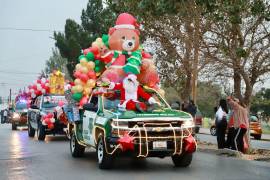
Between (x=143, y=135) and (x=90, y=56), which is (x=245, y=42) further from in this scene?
(x=143, y=135)

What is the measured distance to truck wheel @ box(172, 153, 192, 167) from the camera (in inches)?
433

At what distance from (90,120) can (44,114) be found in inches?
318

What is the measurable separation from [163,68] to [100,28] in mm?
22351

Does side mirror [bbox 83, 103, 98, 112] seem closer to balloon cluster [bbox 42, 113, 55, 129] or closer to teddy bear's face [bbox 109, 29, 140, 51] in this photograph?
teddy bear's face [bbox 109, 29, 140, 51]

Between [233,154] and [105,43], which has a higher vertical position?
[105,43]

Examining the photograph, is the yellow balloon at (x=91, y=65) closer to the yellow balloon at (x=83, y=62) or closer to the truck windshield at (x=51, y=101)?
the yellow balloon at (x=83, y=62)

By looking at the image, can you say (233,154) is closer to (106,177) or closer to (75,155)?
(75,155)

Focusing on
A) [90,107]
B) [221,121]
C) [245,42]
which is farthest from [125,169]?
[245,42]

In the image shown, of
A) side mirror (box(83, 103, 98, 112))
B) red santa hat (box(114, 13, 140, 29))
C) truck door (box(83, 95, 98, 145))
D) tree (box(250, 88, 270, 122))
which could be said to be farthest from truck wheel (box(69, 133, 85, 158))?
tree (box(250, 88, 270, 122))

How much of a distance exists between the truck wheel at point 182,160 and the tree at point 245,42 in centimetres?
471

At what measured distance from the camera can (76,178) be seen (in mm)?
9680

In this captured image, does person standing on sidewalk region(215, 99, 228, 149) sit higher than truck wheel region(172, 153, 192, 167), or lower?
higher

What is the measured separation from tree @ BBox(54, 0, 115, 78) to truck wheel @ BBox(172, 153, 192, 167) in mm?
35102

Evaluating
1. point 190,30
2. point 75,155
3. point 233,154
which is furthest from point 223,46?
point 75,155
